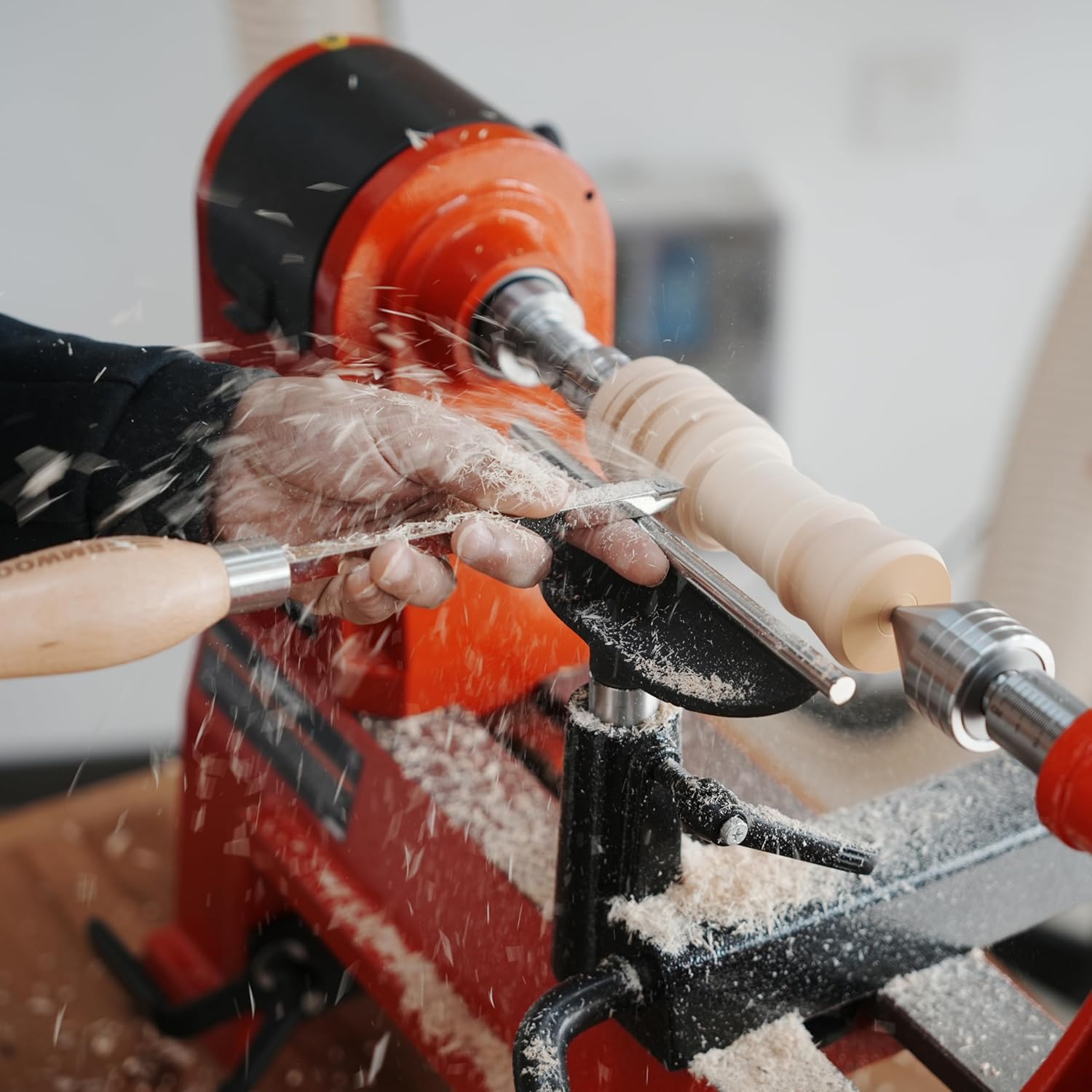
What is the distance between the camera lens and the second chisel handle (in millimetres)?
584

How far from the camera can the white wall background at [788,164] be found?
1633 millimetres

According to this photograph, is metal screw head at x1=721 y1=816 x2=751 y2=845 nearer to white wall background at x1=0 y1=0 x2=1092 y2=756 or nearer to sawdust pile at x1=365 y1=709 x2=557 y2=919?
sawdust pile at x1=365 y1=709 x2=557 y2=919

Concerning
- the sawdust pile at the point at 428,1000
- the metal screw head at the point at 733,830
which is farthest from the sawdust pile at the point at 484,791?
the metal screw head at the point at 733,830

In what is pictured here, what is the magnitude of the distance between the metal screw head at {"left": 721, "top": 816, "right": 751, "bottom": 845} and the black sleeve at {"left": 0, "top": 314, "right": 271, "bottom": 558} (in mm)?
540

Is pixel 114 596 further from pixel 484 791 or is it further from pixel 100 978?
pixel 100 978

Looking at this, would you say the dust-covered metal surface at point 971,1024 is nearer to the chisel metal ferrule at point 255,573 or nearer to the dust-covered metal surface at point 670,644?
the dust-covered metal surface at point 670,644

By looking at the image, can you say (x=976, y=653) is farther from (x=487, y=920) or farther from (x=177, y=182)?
(x=177, y=182)

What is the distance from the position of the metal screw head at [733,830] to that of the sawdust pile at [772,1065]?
15 centimetres

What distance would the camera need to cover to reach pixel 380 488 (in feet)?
2.95

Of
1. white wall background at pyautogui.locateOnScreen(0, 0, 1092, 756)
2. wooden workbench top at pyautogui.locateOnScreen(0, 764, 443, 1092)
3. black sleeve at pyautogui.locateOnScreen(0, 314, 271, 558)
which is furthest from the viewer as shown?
white wall background at pyautogui.locateOnScreen(0, 0, 1092, 756)

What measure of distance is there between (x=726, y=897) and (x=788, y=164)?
5.46ft

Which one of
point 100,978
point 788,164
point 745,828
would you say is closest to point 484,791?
point 745,828

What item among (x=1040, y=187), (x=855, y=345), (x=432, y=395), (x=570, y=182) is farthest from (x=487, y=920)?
(x=1040, y=187)

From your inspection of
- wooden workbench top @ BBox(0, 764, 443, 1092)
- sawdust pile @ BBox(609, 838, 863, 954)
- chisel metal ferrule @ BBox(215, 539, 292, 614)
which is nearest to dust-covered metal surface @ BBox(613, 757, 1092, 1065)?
sawdust pile @ BBox(609, 838, 863, 954)
